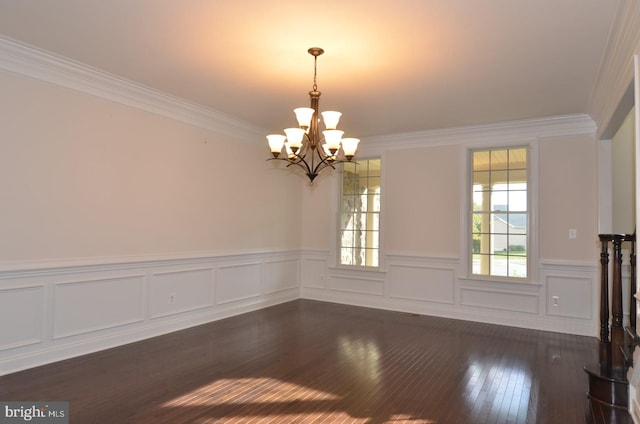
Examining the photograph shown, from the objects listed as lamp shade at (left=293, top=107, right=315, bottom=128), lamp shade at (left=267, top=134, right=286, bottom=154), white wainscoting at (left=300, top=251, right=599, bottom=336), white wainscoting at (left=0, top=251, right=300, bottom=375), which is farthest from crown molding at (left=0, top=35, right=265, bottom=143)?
white wainscoting at (left=300, top=251, right=599, bottom=336)

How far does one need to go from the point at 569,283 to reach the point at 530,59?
10.2ft

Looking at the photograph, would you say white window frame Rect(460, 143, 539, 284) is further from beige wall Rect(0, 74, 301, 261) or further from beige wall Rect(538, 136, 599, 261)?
Answer: beige wall Rect(0, 74, 301, 261)

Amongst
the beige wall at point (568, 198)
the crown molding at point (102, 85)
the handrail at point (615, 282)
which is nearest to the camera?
the handrail at point (615, 282)

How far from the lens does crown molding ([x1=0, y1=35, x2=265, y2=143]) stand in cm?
346

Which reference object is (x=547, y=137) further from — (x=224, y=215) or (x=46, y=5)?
(x=46, y=5)

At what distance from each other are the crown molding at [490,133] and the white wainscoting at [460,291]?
5.59ft

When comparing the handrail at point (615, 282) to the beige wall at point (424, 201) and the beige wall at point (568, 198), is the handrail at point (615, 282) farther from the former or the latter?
the beige wall at point (424, 201)

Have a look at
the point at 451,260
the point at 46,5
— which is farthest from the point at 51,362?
the point at 451,260

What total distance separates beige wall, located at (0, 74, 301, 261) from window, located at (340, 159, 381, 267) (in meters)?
1.61

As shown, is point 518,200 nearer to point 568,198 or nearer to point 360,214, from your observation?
point 568,198

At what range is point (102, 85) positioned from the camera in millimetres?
4102

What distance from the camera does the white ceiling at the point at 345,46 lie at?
2.78 m

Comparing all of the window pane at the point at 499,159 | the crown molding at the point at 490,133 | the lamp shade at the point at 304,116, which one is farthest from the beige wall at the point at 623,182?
the lamp shade at the point at 304,116

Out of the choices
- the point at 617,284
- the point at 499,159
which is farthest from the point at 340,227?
the point at 617,284
